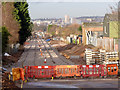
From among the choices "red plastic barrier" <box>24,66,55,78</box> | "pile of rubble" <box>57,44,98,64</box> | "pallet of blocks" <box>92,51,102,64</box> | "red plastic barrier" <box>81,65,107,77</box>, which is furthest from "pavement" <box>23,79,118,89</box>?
"pile of rubble" <box>57,44,98,64</box>

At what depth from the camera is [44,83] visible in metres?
19.5

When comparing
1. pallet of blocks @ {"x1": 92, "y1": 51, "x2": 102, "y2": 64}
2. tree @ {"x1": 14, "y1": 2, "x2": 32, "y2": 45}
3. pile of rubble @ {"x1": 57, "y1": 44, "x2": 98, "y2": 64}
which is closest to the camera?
pallet of blocks @ {"x1": 92, "y1": 51, "x2": 102, "y2": 64}

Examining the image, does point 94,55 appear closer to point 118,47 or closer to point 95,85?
point 118,47

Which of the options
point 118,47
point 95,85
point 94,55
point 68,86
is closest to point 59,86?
point 68,86

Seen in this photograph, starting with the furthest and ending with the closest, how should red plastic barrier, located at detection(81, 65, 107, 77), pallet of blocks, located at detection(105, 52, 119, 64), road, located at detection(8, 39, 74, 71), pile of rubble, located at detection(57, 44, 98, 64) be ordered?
pile of rubble, located at detection(57, 44, 98, 64), road, located at detection(8, 39, 74, 71), pallet of blocks, located at detection(105, 52, 119, 64), red plastic barrier, located at detection(81, 65, 107, 77)

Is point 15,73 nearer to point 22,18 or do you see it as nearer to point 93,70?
point 93,70

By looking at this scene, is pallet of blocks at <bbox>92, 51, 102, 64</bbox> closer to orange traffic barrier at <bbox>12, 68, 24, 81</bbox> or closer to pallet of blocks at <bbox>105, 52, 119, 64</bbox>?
pallet of blocks at <bbox>105, 52, 119, 64</bbox>

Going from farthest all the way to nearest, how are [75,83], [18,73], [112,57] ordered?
[112,57]
[18,73]
[75,83]

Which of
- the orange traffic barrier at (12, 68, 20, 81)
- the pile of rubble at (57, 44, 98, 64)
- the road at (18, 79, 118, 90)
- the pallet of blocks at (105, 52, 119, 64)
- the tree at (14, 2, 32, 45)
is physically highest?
the tree at (14, 2, 32, 45)

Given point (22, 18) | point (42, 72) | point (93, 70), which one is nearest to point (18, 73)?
point (42, 72)

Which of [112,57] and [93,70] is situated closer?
[93,70]

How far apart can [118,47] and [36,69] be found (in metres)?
15.0

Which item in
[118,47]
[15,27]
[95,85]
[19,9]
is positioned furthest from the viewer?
[19,9]

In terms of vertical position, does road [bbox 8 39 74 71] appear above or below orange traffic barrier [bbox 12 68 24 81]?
above
